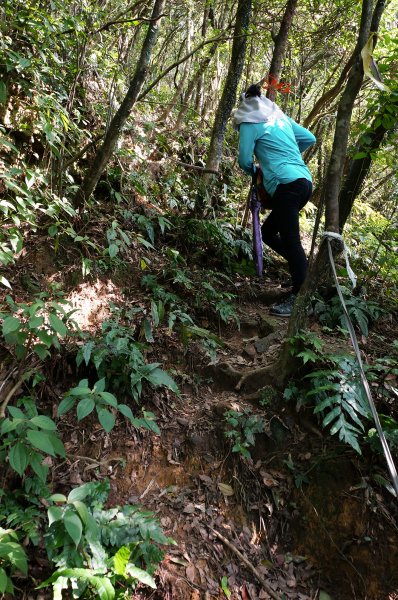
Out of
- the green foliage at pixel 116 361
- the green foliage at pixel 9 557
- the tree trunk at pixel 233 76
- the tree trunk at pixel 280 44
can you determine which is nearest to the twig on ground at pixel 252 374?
the green foliage at pixel 116 361

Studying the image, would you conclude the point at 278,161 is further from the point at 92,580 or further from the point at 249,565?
the point at 92,580

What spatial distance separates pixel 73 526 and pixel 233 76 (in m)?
5.56

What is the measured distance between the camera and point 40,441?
202 cm

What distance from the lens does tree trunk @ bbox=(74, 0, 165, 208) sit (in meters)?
4.04

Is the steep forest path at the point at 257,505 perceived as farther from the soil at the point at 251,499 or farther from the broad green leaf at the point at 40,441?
the broad green leaf at the point at 40,441

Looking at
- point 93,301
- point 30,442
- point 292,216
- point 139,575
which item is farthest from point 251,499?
point 292,216

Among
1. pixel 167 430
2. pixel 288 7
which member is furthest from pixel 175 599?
pixel 288 7

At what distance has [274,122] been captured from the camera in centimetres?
413

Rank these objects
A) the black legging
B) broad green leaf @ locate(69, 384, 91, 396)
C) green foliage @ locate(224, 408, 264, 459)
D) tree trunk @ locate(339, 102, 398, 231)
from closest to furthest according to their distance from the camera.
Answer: broad green leaf @ locate(69, 384, 91, 396), green foliage @ locate(224, 408, 264, 459), the black legging, tree trunk @ locate(339, 102, 398, 231)

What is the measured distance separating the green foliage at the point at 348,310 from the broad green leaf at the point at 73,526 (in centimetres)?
295

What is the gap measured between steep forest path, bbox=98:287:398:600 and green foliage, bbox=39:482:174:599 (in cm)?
30

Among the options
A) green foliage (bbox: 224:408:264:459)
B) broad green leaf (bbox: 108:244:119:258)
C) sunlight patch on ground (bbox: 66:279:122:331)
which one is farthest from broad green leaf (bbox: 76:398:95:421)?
broad green leaf (bbox: 108:244:119:258)

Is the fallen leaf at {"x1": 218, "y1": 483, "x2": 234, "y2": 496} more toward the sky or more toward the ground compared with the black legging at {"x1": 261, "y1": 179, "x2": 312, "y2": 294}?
more toward the ground

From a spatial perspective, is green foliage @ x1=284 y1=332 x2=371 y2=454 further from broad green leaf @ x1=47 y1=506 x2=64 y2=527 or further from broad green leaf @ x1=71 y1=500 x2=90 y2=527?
broad green leaf @ x1=47 y1=506 x2=64 y2=527
